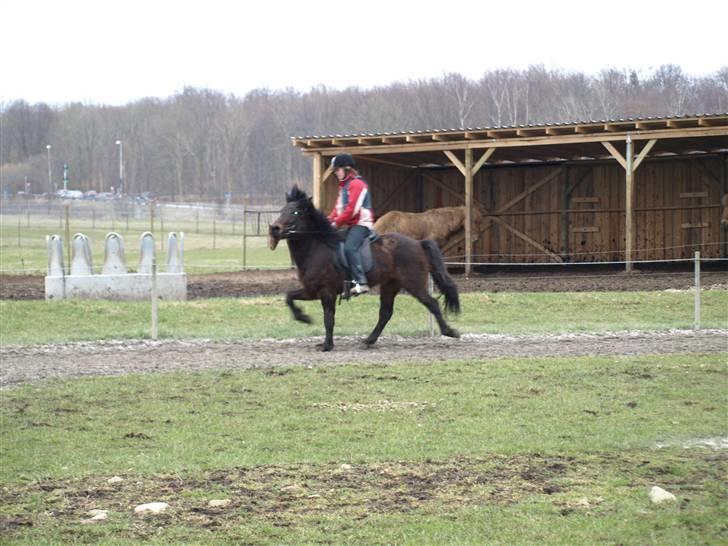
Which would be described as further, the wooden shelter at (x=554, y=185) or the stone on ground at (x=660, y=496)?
the wooden shelter at (x=554, y=185)

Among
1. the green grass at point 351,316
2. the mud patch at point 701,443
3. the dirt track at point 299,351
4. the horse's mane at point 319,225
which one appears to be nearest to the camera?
the mud patch at point 701,443

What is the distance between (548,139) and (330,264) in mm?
11350

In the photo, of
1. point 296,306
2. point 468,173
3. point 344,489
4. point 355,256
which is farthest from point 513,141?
point 344,489

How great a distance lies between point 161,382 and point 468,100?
58.8 meters

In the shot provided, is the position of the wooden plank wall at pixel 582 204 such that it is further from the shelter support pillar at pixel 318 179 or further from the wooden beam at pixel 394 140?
the wooden beam at pixel 394 140

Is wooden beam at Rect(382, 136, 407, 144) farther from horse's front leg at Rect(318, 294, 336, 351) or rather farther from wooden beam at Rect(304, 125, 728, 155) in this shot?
horse's front leg at Rect(318, 294, 336, 351)

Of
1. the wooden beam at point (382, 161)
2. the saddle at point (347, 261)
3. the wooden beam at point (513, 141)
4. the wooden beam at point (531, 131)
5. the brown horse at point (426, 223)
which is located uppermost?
the wooden beam at point (531, 131)

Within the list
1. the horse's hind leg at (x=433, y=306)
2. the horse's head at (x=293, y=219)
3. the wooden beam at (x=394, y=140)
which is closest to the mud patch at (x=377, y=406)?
the horse's head at (x=293, y=219)

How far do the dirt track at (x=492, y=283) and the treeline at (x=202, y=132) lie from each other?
4480 centimetres

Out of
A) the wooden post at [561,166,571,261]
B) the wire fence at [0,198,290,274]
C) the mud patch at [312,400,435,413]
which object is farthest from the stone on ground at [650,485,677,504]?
the wire fence at [0,198,290,274]

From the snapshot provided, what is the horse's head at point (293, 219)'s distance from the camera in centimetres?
1401

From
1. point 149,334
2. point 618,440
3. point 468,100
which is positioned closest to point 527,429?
point 618,440

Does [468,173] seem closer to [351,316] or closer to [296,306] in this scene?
[351,316]

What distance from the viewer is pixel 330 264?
1439 cm
